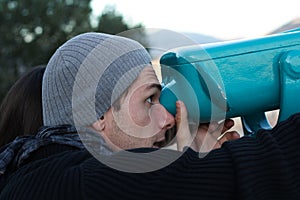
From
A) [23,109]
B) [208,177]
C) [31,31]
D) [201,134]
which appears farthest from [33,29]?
[208,177]

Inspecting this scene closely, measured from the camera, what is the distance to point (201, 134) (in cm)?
138

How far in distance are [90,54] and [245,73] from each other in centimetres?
37

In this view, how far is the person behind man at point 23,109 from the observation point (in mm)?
1455

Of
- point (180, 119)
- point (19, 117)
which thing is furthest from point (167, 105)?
point (19, 117)

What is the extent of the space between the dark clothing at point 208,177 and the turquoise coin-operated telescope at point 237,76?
23 centimetres

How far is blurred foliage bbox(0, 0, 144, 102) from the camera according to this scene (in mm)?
12820

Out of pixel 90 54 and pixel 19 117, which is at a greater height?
pixel 90 54

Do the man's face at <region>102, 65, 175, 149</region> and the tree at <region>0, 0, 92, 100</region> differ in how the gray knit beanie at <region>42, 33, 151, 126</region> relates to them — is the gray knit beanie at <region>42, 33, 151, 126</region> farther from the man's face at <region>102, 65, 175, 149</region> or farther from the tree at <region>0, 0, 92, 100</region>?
the tree at <region>0, 0, 92, 100</region>

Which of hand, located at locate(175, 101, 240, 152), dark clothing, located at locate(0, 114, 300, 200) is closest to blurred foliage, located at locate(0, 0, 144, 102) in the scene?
hand, located at locate(175, 101, 240, 152)

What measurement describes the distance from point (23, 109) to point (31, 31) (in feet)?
39.3

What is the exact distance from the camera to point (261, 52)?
4.16ft

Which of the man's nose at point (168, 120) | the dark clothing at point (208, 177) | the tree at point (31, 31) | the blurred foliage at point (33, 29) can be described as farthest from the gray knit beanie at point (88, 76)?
the tree at point (31, 31)

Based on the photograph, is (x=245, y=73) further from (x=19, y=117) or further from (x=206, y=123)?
(x=19, y=117)

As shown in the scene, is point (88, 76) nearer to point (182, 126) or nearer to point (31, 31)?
point (182, 126)
